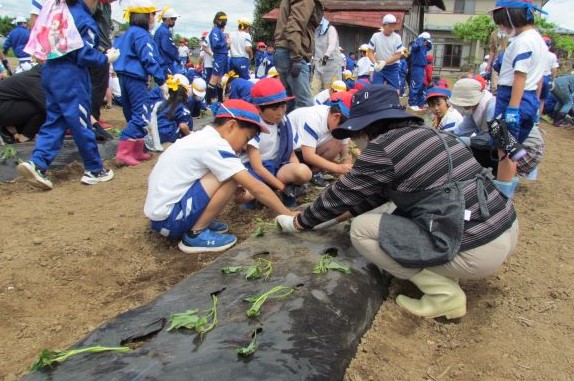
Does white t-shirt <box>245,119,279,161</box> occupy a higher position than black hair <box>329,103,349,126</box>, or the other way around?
black hair <box>329,103,349,126</box>

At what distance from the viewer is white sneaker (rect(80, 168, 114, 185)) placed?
4559mm

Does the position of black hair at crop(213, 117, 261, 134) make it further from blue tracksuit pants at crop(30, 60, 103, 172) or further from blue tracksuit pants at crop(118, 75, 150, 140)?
blue tracksuit pants at crop(118, 75, 150, 140)

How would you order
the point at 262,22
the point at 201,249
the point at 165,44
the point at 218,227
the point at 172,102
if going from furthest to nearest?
the point at 262,22 < the point at 165,44 < the point at 172,102 < the point at 218,227 < the point at 201,249

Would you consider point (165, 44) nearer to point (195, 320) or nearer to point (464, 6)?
point (195, 320)

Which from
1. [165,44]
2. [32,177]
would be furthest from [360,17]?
[32,177]

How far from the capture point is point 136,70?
5234 mm

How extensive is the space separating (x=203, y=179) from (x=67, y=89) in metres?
1.96

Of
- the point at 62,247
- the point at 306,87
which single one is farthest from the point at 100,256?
the point at 306,87

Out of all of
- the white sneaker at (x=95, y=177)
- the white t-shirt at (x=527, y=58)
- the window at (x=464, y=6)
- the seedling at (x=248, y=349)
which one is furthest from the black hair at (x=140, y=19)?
the window at (x=464, y=6)

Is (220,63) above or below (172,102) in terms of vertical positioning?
below

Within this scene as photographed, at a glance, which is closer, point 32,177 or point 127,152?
point 32,177

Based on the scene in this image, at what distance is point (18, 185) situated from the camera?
4.61 meters

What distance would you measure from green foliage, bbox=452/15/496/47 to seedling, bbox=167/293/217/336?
111 ft

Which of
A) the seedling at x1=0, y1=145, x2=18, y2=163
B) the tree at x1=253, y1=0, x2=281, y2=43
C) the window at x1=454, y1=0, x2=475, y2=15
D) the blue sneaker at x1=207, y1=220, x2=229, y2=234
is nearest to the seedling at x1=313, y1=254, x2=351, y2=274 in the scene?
the blue sneaker at x1=207, y1=220, x2=229, y2=234
